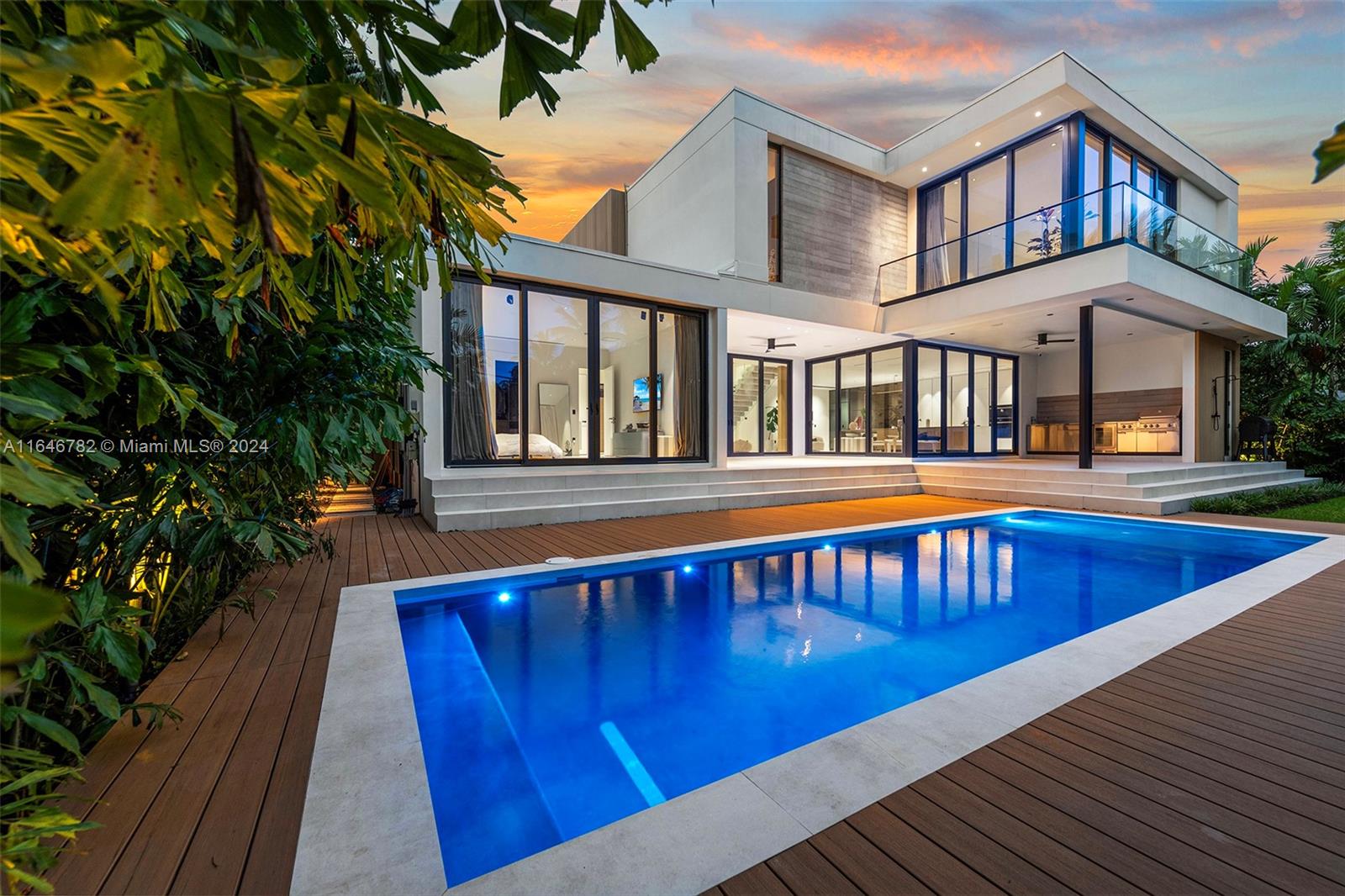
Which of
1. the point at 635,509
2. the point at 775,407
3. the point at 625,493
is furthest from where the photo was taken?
the point at 775,407

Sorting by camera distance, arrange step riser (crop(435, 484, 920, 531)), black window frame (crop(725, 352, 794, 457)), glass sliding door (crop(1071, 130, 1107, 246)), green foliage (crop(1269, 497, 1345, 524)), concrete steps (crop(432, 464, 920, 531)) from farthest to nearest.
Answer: black window frame (crop(725, 352, 794, 457)) < glass sliding door (crop(1071, 130, 1107, 246)) < green foliage (crop(1269, 497, 1345, 524)) < concrete steps (crop(432, 464, 920, 531)) < step riser (crop(435, 484, 920, 531))

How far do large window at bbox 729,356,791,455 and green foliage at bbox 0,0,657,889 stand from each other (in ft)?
37.9

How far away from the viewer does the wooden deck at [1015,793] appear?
1368mm

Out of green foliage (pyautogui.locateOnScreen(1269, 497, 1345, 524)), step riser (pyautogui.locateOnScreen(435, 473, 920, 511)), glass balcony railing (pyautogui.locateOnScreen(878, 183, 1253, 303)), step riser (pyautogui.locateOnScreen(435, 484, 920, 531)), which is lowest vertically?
green foliage (pyautogui.locateOnScreen(1269, 497, 1345, 524))

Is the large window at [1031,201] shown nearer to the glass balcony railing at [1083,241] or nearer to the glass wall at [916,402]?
the glass balcony railing at [1083,241]

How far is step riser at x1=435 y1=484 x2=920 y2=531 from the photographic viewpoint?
20.7 ft

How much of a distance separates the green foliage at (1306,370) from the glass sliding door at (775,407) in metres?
9.80

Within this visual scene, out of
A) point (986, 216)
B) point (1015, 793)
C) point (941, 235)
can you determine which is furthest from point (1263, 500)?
point (1015, 793)

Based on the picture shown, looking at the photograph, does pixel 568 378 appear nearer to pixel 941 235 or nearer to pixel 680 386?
pixel 680 386

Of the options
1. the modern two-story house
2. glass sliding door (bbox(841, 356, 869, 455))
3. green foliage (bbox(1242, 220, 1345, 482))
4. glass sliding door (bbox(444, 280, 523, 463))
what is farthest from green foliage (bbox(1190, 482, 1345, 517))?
glass sliding door (bbox(444, 280, 523, 463))

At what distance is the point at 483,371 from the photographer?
7.56m

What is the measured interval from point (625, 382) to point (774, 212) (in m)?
4.90

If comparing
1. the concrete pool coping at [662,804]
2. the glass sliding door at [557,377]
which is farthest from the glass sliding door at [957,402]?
the concrete pool coping at [662,804]

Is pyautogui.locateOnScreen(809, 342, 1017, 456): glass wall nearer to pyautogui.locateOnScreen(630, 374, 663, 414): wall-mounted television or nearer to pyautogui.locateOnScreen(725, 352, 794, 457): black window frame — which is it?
pyautogui.locateOnScreen(725, 352, 794, 457): black window frame
